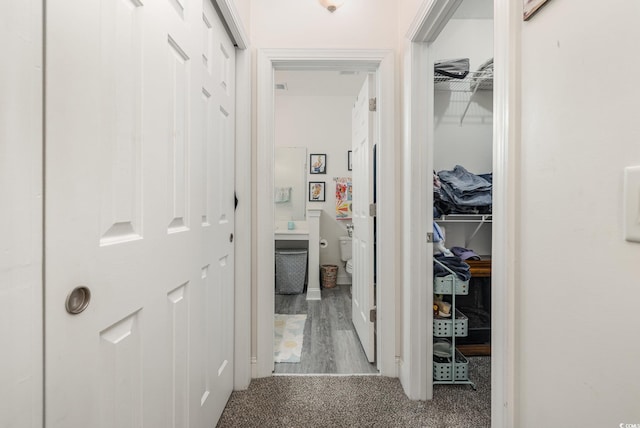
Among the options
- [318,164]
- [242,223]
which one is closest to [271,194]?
[242,223]

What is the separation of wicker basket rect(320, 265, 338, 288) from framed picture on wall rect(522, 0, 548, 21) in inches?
129

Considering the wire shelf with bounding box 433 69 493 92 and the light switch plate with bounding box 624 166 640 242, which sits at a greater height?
the wire shelf with bounding box 433 69 493 92

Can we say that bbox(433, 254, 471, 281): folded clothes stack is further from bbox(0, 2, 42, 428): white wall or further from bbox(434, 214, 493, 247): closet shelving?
bbox(0, 2, 42, 428): white wall

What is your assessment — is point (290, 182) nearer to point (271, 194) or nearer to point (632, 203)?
point (271, 194)

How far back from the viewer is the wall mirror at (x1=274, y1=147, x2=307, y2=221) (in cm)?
394

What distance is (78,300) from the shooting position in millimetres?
532

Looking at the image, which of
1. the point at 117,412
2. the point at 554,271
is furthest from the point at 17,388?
the point at 554,271

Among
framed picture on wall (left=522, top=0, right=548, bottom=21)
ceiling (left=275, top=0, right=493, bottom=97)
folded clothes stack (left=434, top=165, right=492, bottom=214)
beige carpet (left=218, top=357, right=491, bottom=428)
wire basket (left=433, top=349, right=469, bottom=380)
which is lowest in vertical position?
beige carpet (left=218, top=357, right=491, bottom=428)

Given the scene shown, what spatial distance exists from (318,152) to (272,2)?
7.51ft

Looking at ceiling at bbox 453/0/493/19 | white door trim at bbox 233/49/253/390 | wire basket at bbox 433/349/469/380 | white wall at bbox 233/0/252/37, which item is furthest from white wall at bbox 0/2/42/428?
ceiling at bbox 453/0/493/19

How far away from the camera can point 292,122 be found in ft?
13.0

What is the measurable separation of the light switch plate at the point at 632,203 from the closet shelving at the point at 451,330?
1.24 m

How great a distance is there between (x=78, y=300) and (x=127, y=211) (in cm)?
22

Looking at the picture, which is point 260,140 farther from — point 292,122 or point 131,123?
point 292,122
